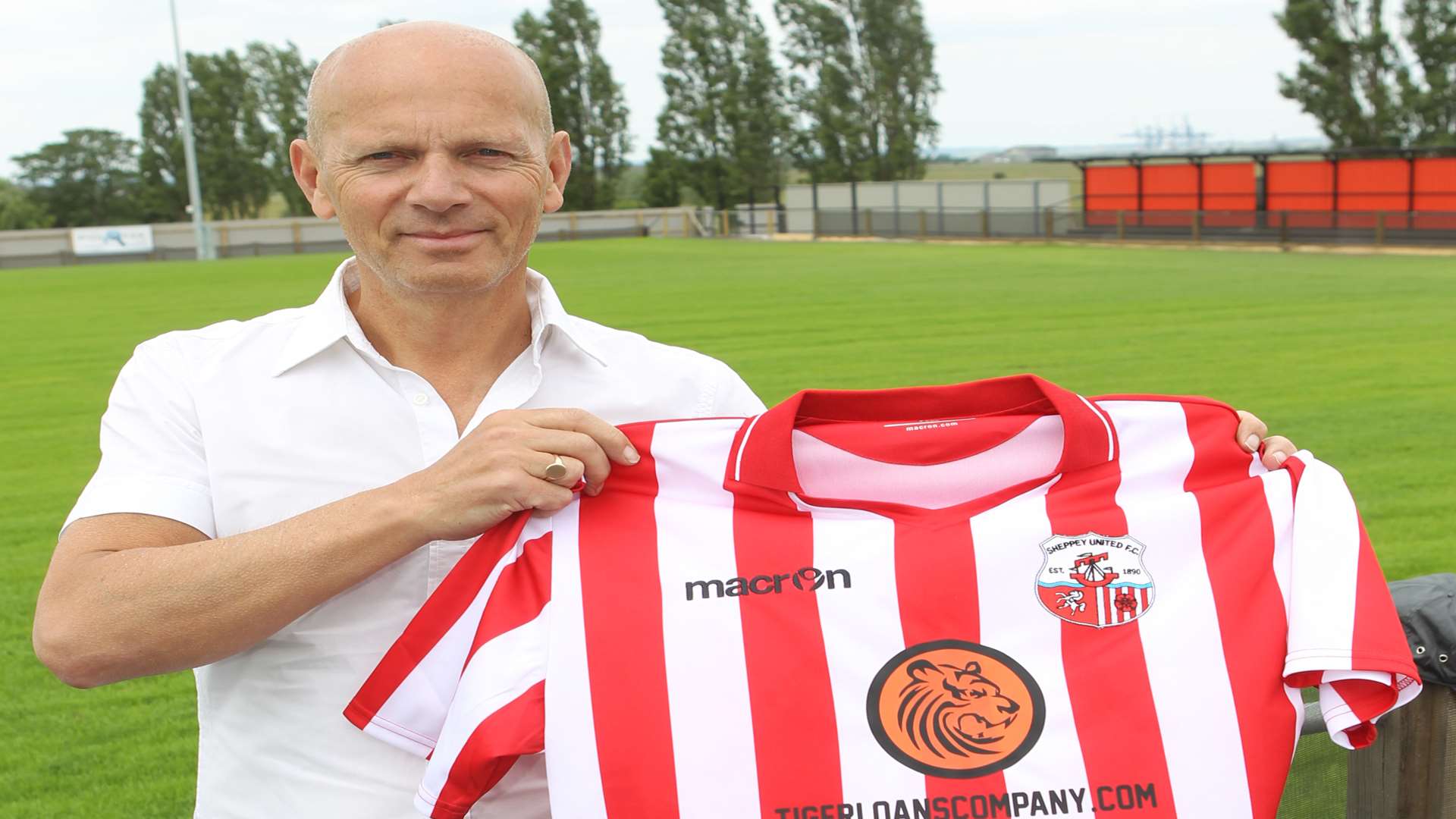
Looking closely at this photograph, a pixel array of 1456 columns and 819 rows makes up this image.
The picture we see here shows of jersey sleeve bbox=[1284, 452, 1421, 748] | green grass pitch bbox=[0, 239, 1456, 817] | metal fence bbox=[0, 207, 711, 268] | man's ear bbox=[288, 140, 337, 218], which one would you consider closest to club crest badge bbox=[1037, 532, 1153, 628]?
jersey sleeve bbox=[1284, 452, 1421, 748]

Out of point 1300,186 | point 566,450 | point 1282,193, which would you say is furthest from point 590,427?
point 1282,193

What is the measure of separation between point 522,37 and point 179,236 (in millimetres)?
19059

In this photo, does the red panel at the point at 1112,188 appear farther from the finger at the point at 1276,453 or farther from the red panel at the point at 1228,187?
the finger at the point at 1276,453

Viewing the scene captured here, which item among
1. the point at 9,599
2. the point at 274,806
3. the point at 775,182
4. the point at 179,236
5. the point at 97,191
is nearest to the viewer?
the point at 274,806

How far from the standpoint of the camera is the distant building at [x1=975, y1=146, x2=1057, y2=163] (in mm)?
90375

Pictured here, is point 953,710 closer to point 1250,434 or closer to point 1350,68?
point 1250,434

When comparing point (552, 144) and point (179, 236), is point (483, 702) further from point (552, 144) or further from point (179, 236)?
point (179, 236)

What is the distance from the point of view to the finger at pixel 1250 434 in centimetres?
226

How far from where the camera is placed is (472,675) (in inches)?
82.7

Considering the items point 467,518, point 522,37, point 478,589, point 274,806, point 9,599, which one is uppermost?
point 522,37

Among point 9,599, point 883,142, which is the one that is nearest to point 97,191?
point 883,142

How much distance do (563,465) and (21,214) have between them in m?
72.3

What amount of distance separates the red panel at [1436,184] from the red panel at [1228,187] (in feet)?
12.9

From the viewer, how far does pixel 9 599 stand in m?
6.29
